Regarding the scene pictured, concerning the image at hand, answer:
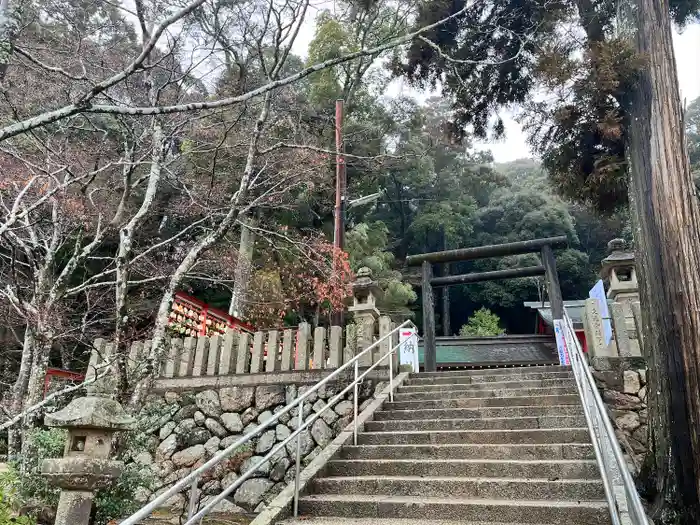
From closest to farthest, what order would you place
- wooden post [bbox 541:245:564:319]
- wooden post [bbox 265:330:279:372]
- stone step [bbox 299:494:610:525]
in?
stone step [bbox 299:494:610:525], wooden post [bbox 265:330:279:372], wooden post [bbox 541:245:564:319]

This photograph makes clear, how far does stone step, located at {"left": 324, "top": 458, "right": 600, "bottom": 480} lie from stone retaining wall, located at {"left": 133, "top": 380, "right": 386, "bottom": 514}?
5.35ft

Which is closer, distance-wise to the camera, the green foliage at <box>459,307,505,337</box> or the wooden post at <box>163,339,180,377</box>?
the wooden post at <box>163,339,180,377</box>

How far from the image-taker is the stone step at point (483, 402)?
528 centimetres

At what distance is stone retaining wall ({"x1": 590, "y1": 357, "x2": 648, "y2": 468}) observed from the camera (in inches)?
212

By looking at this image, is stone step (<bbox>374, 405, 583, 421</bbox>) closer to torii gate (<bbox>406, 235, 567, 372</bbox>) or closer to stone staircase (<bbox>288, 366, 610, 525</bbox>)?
stone staircase (<bbox>288, 366, 610, 525</bbox>)

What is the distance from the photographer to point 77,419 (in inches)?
132

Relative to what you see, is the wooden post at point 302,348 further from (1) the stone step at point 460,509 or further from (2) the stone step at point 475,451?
(1) the stone step at point 460,509

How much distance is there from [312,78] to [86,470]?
16346 millimetres

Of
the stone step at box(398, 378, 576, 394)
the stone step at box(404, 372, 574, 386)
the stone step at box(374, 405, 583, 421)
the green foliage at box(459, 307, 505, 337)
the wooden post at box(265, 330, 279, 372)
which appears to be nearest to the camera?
the stone step at box(374, 405, 583, 421)

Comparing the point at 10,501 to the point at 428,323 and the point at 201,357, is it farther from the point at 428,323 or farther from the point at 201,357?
the point at 428,323

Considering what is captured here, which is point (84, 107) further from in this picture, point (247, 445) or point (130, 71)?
point (247, 445)

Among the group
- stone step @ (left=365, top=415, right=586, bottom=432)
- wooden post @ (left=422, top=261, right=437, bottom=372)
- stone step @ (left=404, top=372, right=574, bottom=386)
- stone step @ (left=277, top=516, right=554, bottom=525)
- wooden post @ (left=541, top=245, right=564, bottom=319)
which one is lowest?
stone step @ (left=277, top=516, right=554, bottom=525)

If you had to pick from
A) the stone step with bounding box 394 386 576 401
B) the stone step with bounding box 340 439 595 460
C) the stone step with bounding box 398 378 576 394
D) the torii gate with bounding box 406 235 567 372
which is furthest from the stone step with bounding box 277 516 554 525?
the torii gate with bounding box 406 235 567 372

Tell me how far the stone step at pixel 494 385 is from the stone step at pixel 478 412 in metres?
0.67
